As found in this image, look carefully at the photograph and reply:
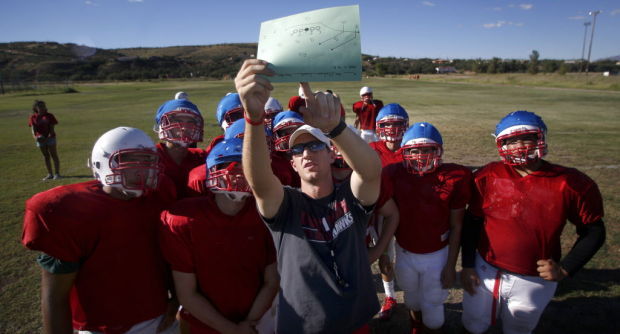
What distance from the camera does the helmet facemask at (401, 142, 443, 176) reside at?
11.3 feet

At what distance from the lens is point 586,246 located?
3.01 metres

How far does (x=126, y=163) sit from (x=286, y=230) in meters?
1.22

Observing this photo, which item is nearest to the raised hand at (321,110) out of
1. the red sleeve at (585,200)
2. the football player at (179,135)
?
the football player at (179,135)

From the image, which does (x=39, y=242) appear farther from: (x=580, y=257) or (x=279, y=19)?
(x=580, y=257)

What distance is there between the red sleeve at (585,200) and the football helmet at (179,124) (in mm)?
3689

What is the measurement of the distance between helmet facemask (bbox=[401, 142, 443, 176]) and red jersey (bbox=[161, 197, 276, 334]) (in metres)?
1.71

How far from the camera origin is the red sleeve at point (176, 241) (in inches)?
94.7

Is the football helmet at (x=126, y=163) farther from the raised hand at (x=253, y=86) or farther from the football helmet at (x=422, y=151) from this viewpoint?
the football helmet at (x=422, y=151)

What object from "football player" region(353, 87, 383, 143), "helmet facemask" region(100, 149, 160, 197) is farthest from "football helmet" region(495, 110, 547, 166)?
"football player" region(353, 87, 383, 143)

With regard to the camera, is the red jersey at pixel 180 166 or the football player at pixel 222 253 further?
the red jersey at pixel 180 166

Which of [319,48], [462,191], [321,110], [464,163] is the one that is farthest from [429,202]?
[464,163]

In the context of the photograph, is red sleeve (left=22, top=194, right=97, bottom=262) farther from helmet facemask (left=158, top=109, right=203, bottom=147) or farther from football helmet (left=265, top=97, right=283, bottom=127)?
football helmet (left=265, top=97, right=283, bottom=127)

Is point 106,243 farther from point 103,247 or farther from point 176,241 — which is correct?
point 176,241

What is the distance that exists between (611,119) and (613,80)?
1465 inches
